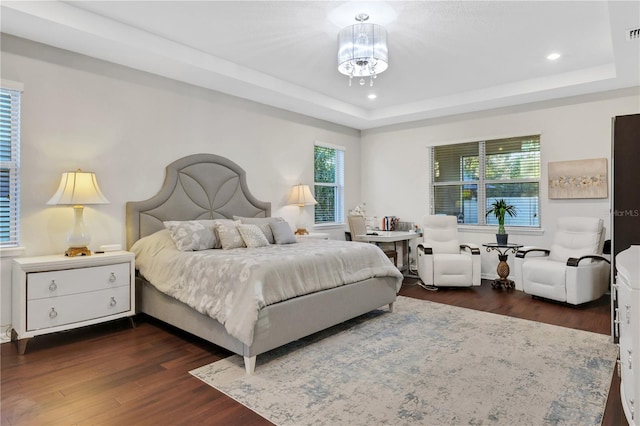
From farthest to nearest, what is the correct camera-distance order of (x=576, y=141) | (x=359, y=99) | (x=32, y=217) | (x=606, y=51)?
1. (x=359, y=99)
2. (x=576, y=141)
3. (x=606, y=51)
4. (x=32, y=217)

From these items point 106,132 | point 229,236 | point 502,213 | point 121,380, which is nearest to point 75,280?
point 121,380

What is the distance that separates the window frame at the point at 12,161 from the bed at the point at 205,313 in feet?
3.13

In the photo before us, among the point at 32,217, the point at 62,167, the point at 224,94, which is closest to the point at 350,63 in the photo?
the point at 224,94

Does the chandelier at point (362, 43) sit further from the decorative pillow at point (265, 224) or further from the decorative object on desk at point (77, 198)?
the decorative object on desk at point (77, 198)

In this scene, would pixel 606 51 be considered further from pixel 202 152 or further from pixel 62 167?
Answer: pixel 62 167

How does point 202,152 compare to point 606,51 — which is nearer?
point 606,51

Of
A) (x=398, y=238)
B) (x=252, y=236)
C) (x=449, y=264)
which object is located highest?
(x=252, y=236)

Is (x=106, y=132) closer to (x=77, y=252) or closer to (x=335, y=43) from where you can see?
(x=77, y=252)

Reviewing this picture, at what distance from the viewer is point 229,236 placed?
395 centimetres

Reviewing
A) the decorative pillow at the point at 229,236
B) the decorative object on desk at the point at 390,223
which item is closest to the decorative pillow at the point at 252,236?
the decorative pillow at the point at 229,236

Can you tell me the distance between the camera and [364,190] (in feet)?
24.2

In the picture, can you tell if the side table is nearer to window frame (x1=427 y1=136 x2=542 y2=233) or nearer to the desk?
window frame (x1=427 y1=136 x2=542 y2=233)

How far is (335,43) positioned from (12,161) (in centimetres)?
320

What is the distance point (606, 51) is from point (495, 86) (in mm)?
1375
